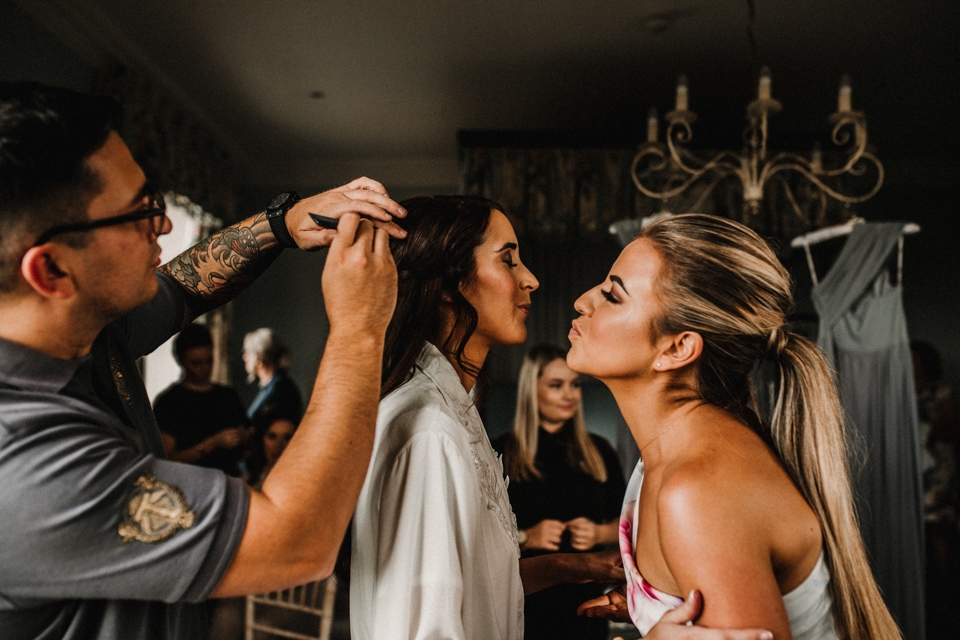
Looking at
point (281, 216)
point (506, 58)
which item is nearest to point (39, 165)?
point (281, 216)

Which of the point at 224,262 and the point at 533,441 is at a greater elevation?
the point at 224,262

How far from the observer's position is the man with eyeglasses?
718 mm

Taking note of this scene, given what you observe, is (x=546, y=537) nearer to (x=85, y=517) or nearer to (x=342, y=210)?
(x=342, y=210)

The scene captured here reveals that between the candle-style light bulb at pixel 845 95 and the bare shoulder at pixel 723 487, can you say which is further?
the candle-style light bulb at pixel 845 95

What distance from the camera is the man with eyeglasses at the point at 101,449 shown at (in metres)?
0.72

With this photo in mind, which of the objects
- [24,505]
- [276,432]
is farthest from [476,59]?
[24,505]

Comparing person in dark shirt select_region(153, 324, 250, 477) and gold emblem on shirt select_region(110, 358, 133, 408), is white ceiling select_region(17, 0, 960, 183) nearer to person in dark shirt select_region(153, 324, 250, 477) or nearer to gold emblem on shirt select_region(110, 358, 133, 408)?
person in dark shirt select_region(153, 324, 250, 477)

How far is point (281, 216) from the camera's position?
123cm

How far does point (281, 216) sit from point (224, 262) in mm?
142

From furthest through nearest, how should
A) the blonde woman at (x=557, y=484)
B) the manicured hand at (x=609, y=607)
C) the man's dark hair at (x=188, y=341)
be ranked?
the man's dark hair at (x=188, y=341)
the blonde woman at (x=557, y=484)
the manicured hand at (x=609, y=607)

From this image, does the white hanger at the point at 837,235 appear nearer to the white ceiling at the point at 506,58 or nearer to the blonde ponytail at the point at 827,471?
the white ceiling at the point at 506,58

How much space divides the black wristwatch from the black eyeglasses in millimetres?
290

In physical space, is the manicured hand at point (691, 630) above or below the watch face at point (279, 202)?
below

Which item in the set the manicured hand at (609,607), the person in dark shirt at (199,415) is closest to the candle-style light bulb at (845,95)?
the manicured hand at (609,607)
